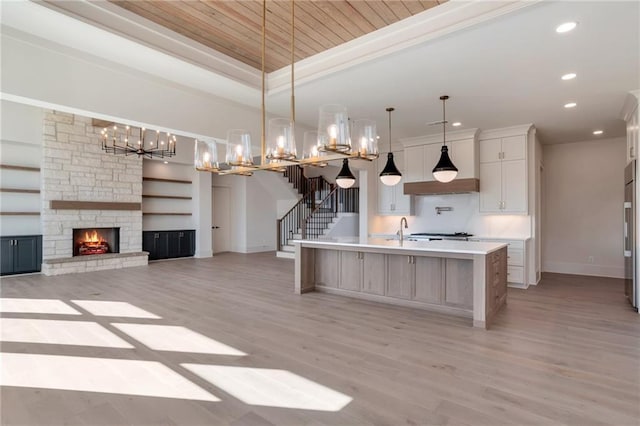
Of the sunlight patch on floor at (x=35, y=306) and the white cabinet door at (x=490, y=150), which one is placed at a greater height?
the white cabinet door at (x=490, y=150)

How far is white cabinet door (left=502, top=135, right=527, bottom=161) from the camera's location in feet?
21.2


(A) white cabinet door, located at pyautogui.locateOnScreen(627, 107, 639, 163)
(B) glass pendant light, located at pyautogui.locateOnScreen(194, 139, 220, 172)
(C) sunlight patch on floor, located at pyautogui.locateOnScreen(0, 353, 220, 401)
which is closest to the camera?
(C) sunlight patch on floor, located at pyautogui.locateOnScreen(0, 353, 220, 401)

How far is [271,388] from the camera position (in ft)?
8.26

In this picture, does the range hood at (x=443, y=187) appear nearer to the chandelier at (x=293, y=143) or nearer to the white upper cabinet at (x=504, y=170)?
the white upper cabinet at (x=504, y=170)

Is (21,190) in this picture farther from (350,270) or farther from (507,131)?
(507,131)

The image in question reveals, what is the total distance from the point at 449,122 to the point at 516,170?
5.51ft

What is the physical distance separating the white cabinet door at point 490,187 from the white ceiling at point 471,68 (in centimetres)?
110

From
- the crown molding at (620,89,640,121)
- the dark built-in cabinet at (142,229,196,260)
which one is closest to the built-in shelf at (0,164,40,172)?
the dark built-in cabinet at (142,229,196,260)

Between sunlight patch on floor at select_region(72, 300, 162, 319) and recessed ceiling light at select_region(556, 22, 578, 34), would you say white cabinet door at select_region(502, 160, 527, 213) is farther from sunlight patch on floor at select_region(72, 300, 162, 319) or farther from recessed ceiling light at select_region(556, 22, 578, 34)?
sunlight patch on floor at select_region(72, 300, 162, 319)

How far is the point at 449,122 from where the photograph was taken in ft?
20.4

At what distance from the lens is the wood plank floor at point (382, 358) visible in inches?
86.1

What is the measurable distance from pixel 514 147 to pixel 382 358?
5.44 metres

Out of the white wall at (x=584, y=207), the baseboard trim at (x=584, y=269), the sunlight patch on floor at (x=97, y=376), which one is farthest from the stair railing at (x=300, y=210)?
the sunlight patch on floor at (x=97, y=376)

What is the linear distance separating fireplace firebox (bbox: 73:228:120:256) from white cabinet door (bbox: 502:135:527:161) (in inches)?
369
